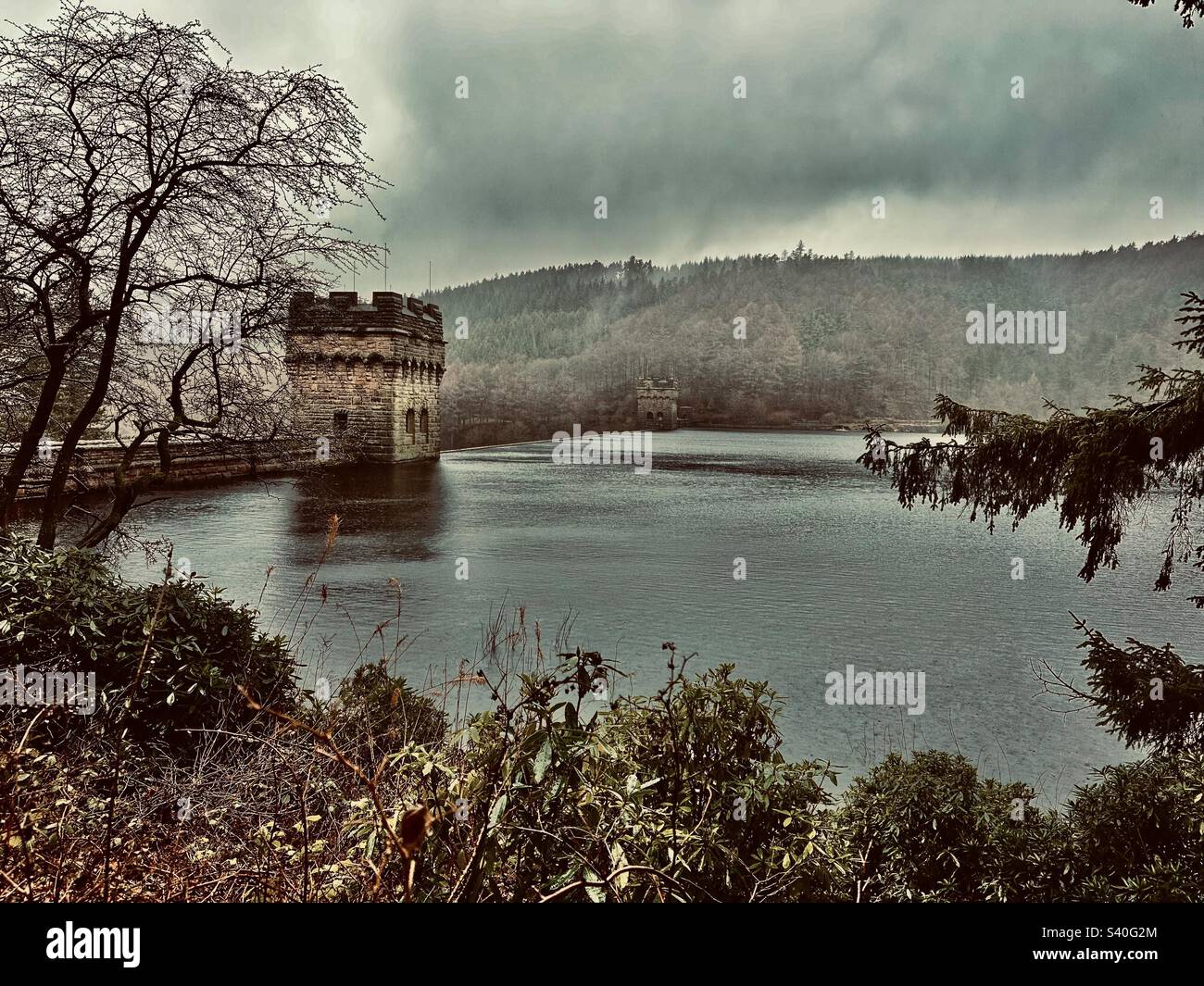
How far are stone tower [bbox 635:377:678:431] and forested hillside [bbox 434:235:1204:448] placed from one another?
0.13 meters

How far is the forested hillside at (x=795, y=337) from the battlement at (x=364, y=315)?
26 centimetres

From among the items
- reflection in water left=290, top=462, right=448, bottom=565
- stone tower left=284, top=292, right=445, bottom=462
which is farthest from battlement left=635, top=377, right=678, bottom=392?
reflection in water left=290, top=462, right=448, bottom=565

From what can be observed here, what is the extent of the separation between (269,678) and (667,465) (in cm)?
492

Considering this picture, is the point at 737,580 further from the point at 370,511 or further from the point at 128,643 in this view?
the point at 128,643

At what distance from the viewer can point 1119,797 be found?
3.17 m

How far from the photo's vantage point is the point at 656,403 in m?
7.41

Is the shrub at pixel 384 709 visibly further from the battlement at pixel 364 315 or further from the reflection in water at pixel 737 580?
the battlement at pixel 364 315

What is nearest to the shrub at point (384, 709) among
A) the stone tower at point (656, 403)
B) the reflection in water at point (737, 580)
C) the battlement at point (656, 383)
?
the reflection in water at point (737, 580)

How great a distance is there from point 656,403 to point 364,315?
3285 millimetres

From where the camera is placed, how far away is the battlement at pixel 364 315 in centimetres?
443

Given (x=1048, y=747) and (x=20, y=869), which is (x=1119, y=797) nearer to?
(x=1048, y=747)

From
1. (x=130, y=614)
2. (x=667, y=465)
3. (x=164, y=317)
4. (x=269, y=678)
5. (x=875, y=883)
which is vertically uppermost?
(x=164, y=317)

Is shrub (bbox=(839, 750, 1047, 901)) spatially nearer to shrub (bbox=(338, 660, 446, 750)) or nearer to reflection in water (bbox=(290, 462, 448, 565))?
shrub (bbox=(338, 660, 446, 750))
